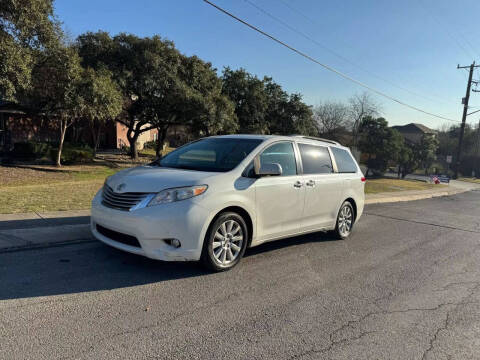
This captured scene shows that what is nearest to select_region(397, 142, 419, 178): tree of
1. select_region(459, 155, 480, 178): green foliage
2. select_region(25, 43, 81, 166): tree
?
select_region(459, 155, 480, 178): green foliage

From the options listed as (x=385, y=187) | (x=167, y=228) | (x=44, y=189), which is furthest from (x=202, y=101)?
(x=167, y=228)

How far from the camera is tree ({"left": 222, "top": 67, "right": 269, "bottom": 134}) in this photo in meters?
29.7

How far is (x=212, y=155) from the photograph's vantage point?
210 inches

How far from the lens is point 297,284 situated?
4562 mm

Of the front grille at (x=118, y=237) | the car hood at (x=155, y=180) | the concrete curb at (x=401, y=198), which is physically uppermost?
the car hood at (x=155, y=180)

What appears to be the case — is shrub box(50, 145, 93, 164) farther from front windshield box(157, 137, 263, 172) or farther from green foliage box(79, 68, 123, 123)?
front windshield box(157, 137, 263, 172)

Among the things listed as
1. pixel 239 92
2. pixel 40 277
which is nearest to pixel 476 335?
pixel 40 277

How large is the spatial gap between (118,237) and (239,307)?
69.8 inches

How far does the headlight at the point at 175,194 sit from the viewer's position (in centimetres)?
421

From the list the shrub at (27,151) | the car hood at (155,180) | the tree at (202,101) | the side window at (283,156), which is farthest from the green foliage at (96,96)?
the side window at (283,156)

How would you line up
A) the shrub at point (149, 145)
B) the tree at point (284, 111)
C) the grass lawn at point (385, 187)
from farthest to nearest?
the shrub at point (149, 145) → the tree at point (284, 111) → the grass lawn at point (385, 187)

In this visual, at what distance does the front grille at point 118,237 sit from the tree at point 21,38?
33.4 ft

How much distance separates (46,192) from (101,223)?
6.47 meters

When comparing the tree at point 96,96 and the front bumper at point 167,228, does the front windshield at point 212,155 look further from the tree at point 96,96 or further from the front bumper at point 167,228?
the tree at point 96,96
